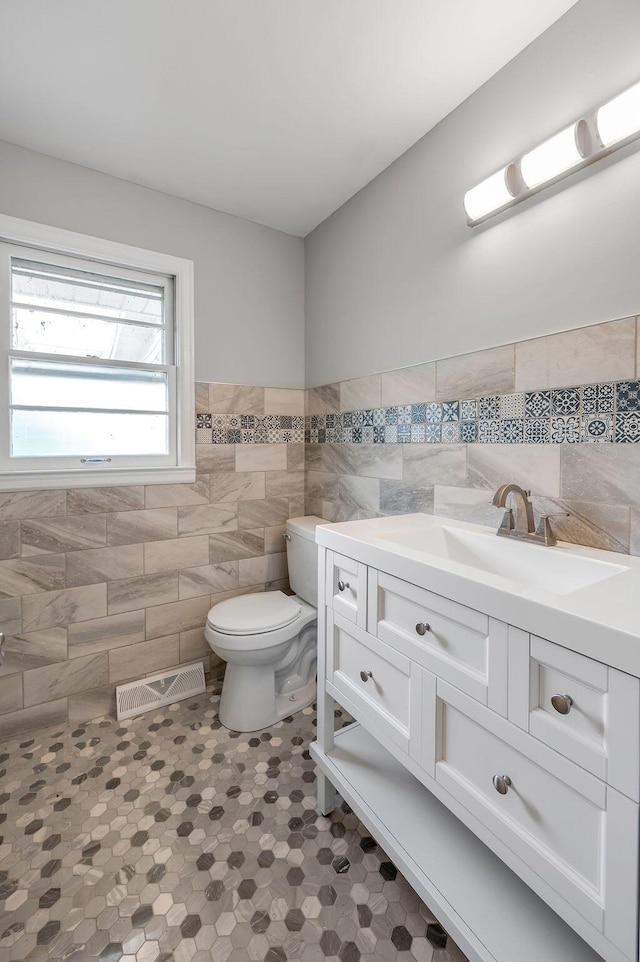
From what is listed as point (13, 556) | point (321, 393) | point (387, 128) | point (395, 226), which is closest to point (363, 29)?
point (387, 128)

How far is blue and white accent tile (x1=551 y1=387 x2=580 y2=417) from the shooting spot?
1.16 metres

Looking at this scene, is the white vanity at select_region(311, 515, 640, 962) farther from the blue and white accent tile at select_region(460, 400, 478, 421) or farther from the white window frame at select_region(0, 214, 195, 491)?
the white window frame at select_region(0, 214, 195, 491)

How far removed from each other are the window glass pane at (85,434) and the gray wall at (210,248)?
0.38 meters

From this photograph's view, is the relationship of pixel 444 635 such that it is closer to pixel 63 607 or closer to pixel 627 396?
pixel 627 396

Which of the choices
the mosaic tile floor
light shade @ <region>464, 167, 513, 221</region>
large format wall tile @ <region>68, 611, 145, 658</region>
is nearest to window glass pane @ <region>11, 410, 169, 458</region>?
large format wall tile @ <region>68, 611, 145, 658</region>

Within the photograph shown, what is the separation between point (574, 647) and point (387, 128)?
6.15 feet

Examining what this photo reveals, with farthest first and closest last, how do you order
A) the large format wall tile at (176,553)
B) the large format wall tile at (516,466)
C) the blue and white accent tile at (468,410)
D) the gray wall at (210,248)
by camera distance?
1. the large format wall tile at (176,553)
2. the gray wall at (210,248)
3. the blue and white accent tile at (468,410)
4. the large format wall tile at (516,466)

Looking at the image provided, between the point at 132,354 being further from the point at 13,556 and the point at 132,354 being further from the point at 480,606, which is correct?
the point at 480,606

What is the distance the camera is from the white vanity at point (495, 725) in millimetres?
624

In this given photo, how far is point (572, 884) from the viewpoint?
0.67m

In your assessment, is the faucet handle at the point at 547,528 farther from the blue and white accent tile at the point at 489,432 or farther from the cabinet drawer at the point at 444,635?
the cabinet drawer at the point at 444,635

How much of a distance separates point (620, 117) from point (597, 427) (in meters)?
0.75

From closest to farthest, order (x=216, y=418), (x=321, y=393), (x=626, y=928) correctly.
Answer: (x=626, y=928) → (x=216, y=418) → (x=321, y=393)

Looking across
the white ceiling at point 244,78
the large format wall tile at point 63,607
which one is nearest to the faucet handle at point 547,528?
the white ceiling at point 244,78
